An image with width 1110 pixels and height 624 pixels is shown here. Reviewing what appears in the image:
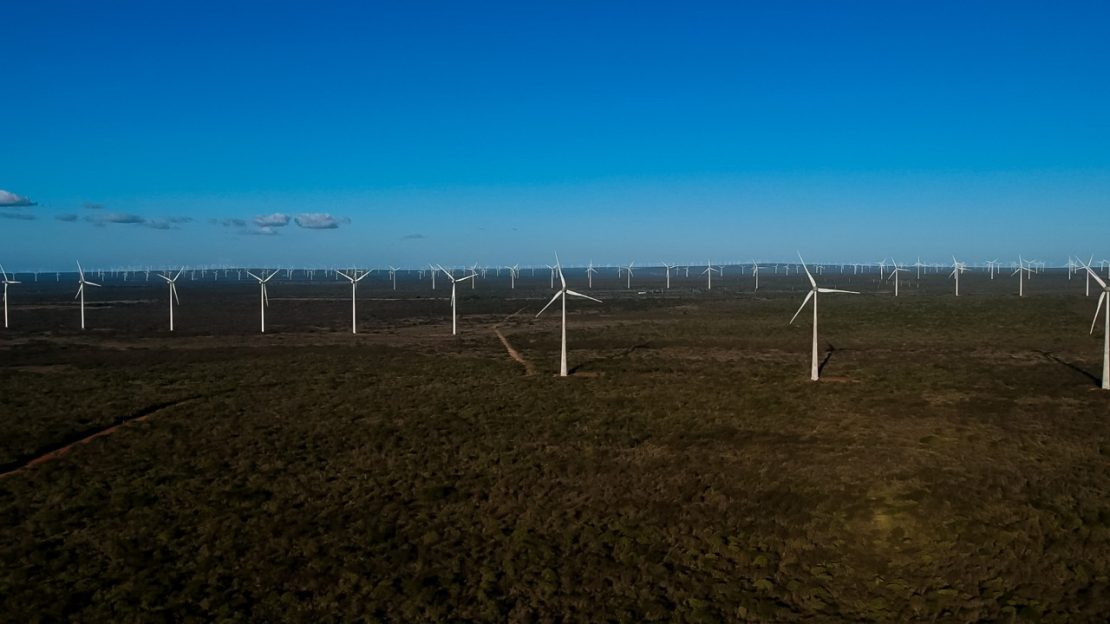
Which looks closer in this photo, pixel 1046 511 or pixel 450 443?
pixel 1046 511

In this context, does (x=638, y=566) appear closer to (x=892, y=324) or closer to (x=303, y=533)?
(x=303, y=533)

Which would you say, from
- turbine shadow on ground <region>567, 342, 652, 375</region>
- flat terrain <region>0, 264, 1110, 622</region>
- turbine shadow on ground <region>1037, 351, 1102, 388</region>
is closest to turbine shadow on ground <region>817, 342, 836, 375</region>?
flat terrain <region>0, 264, 1110, 622</region>

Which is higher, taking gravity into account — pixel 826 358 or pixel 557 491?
pixel 826 358

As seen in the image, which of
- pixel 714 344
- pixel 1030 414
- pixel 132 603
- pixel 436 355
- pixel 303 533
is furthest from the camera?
pixel 714 344

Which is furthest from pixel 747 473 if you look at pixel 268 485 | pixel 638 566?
pixel 268 485

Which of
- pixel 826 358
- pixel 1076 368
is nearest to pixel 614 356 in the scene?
pixel 826 358

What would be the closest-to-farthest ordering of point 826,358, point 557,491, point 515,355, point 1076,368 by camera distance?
point 557,491 < point 1076,368 < point 826,358 < point 515,355

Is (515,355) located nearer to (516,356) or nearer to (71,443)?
(516,356)
